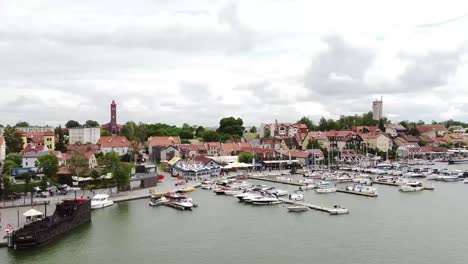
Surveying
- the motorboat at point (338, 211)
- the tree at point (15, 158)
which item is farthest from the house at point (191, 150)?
the motorboat at point (338, 211)

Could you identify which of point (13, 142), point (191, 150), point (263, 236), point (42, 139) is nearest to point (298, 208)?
point (263, 236)

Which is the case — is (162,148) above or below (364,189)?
above

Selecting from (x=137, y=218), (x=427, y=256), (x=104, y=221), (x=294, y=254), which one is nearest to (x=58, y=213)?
(x=104, y=221)

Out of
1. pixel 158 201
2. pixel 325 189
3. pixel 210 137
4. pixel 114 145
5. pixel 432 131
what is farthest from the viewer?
pixel 432 131

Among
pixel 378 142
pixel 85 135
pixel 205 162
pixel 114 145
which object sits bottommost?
pixel 205 162

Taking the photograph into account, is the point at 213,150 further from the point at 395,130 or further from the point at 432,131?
the point at 432,131

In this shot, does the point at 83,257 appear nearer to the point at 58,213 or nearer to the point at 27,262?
the point at 27,262

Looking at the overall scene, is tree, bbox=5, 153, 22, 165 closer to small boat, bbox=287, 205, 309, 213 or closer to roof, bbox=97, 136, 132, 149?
roof, bbox=97, 136, 132, 149

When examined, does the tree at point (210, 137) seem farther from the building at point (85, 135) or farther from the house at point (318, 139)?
the building at point (85, 135)
